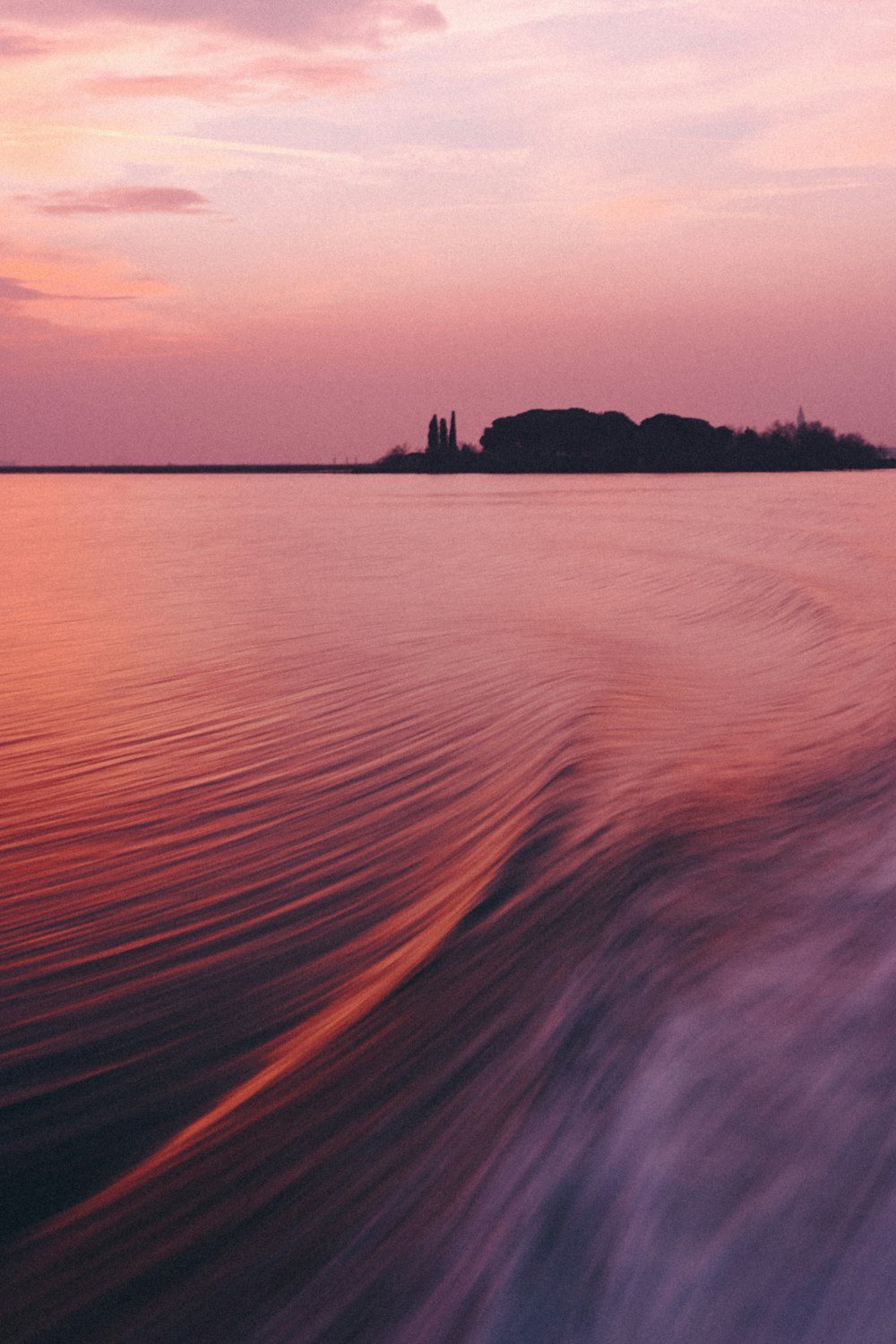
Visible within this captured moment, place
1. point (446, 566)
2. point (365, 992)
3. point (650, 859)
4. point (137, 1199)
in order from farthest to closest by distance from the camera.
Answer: point (446, 566), point (650, 859), point (365, 992), point (137, 1199)

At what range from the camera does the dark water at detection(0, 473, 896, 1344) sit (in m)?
2.50

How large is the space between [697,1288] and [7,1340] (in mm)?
1496

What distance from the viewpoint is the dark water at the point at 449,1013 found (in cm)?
250

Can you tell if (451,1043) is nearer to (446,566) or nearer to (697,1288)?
(697,1288)

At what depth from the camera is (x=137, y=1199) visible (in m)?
2.80

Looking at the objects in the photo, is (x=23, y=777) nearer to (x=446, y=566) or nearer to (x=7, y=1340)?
(x=7, y=1340)

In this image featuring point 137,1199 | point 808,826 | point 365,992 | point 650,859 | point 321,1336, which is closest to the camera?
point 321,1336

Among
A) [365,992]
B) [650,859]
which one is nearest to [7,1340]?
[365,992]

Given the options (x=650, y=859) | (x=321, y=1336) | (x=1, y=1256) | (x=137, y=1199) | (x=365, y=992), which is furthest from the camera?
(x=650, y=859)

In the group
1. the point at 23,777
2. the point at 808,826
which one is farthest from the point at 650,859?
the point at 23,777

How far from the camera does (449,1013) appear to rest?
143 inches

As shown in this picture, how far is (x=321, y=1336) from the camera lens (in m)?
2.33

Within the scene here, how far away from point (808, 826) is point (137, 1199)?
3.61m

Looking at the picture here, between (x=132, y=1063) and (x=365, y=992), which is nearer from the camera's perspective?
(x=132, y=1063)
